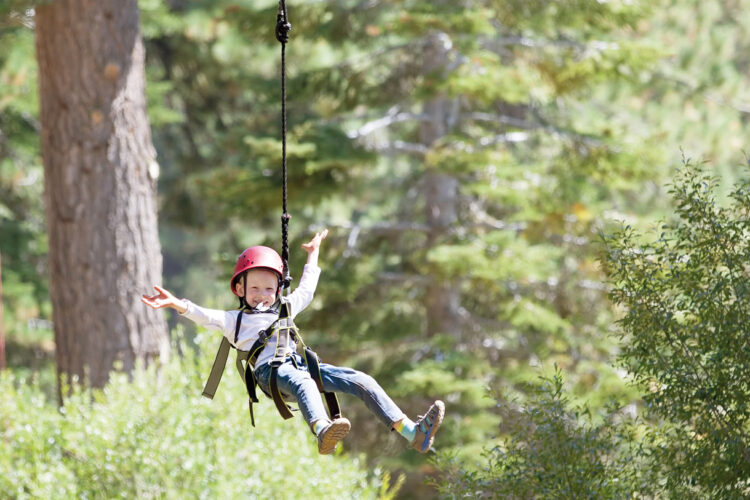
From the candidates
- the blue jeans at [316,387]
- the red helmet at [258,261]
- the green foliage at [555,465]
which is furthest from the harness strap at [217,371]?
the green foliage at [555,465]

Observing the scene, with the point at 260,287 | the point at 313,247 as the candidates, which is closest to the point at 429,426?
the point at 260,287

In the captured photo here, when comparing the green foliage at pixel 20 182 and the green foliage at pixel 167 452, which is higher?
the green foliage at pixel 20 182

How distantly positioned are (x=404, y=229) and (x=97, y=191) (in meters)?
4.59

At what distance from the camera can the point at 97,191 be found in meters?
7.51

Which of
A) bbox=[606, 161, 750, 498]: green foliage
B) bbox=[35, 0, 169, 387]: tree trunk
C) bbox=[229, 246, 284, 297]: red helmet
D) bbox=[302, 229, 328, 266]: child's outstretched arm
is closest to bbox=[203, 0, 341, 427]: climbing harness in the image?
bbox=[229, 246, 284, 297]: red helmet

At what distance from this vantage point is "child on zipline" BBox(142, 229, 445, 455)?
3656 millimetres

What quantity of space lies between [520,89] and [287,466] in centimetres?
391

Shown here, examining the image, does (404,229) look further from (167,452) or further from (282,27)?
(282,27)

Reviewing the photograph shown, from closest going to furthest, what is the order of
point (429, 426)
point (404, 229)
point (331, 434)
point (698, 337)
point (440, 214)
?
point (331, 434) < point (429, 426) < point (698, 337) < point (440, 214) < point (404, 229)

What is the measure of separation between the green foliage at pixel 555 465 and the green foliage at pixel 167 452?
1608 millimetres

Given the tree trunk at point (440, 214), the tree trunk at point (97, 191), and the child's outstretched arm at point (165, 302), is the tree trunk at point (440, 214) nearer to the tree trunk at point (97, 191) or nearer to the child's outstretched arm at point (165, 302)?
the tree trunk at point (97, 191)

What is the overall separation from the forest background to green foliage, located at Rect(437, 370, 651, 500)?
16mm

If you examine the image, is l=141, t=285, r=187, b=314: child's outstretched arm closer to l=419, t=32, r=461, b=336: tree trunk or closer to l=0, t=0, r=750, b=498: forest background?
l=0, t=0, r=750, b=498: forest background

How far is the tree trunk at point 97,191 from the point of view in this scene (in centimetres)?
752
